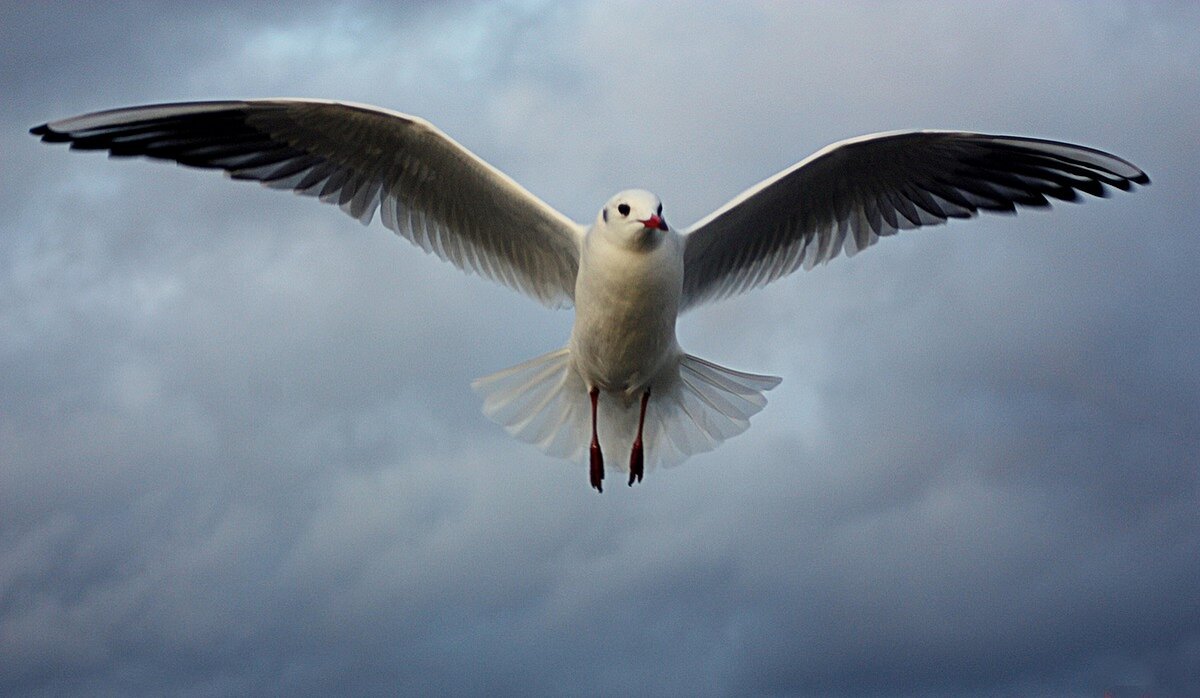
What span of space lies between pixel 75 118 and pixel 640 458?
3465mm

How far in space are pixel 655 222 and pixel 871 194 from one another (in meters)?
2.03

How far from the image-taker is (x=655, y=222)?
691 centimetres

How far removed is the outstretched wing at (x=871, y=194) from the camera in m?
7.98

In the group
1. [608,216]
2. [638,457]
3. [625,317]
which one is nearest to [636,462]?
[638,457]

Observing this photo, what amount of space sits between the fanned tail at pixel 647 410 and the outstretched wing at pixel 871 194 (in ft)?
1.90

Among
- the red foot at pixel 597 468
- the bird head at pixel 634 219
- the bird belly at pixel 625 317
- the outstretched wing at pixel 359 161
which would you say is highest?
the outstretched wing at pixel 359 161

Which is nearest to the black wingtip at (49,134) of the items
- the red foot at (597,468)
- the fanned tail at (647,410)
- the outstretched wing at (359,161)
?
the outstretched wing at (359,161)

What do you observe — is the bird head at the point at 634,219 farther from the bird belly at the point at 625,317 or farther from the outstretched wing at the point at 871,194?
the outstretched wing at the point at 871,194

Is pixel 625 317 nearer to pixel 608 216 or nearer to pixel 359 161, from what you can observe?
pixel 608 216

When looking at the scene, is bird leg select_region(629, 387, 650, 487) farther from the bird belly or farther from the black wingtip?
the black wingtip

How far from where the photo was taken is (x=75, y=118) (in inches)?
291

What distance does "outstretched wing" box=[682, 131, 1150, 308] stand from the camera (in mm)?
7984

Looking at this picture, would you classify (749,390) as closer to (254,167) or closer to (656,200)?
(656,200)

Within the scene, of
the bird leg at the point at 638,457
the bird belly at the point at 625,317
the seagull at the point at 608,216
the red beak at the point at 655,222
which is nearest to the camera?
the red beak at the point at 655,222
